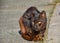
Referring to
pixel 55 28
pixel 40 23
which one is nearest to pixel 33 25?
pixel 40 23

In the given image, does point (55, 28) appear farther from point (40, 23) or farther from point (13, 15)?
point (13, 15)

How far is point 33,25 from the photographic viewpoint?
187cm

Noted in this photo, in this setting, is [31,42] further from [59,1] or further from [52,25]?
[59,1]

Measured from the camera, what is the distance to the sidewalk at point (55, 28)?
1.86m

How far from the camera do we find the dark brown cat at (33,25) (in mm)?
1870

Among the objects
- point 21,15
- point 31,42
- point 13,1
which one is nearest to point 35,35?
point 31,42

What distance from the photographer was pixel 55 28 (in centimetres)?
188

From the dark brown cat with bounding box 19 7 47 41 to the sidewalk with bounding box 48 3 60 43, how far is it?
60 millimetres

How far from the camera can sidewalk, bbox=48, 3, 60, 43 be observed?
1.86 m

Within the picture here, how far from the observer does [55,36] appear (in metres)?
1.87

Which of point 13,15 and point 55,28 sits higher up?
point 13,15

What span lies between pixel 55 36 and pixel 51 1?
0.30 m

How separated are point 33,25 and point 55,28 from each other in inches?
7.3

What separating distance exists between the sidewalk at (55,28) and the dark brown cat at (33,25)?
60mm
